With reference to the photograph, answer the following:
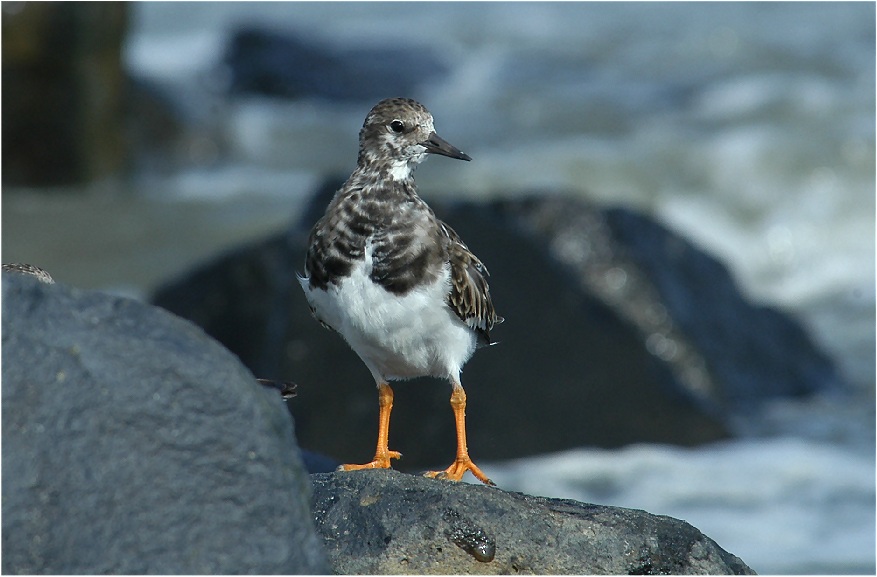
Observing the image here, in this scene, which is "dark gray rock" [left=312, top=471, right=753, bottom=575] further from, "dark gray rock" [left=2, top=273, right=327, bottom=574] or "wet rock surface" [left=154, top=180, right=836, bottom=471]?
"wet rock surface" [left=154, top=180, right=836, bottom=471]

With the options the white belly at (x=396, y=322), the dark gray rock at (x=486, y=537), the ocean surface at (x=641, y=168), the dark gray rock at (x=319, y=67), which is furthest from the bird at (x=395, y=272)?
the dark gray rock at (x=319, y=67)

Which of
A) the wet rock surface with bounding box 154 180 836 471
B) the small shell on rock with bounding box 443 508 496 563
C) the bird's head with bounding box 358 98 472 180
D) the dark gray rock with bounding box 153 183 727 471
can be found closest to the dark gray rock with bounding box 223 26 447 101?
the wet rock surface with bounding box 154 180 836 471

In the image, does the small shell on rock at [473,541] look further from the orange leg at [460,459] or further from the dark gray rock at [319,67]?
the dark gray rock at [319,67]

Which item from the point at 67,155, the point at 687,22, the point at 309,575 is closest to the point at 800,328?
the point at 309,575

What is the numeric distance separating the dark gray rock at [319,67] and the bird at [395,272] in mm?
18716

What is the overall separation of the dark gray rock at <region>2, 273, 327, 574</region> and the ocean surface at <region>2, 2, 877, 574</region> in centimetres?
647

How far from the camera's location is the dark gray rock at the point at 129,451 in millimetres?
3824

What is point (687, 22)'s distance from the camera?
92.2 feet

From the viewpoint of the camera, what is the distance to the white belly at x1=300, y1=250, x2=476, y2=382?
19.6 ft

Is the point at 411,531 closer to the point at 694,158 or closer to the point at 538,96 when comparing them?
the point at 694,158

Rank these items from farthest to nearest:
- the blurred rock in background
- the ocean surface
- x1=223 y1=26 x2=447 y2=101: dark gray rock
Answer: x1=223 y1=26 x2=447 y2=101: dark gray rock, the blurred rock in background, the ocean surface

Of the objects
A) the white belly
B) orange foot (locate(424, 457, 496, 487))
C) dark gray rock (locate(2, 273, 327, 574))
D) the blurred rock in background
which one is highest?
the blurred rock in background

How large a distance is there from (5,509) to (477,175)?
17.1 meters

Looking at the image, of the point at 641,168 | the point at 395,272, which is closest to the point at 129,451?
the point at 395,272
